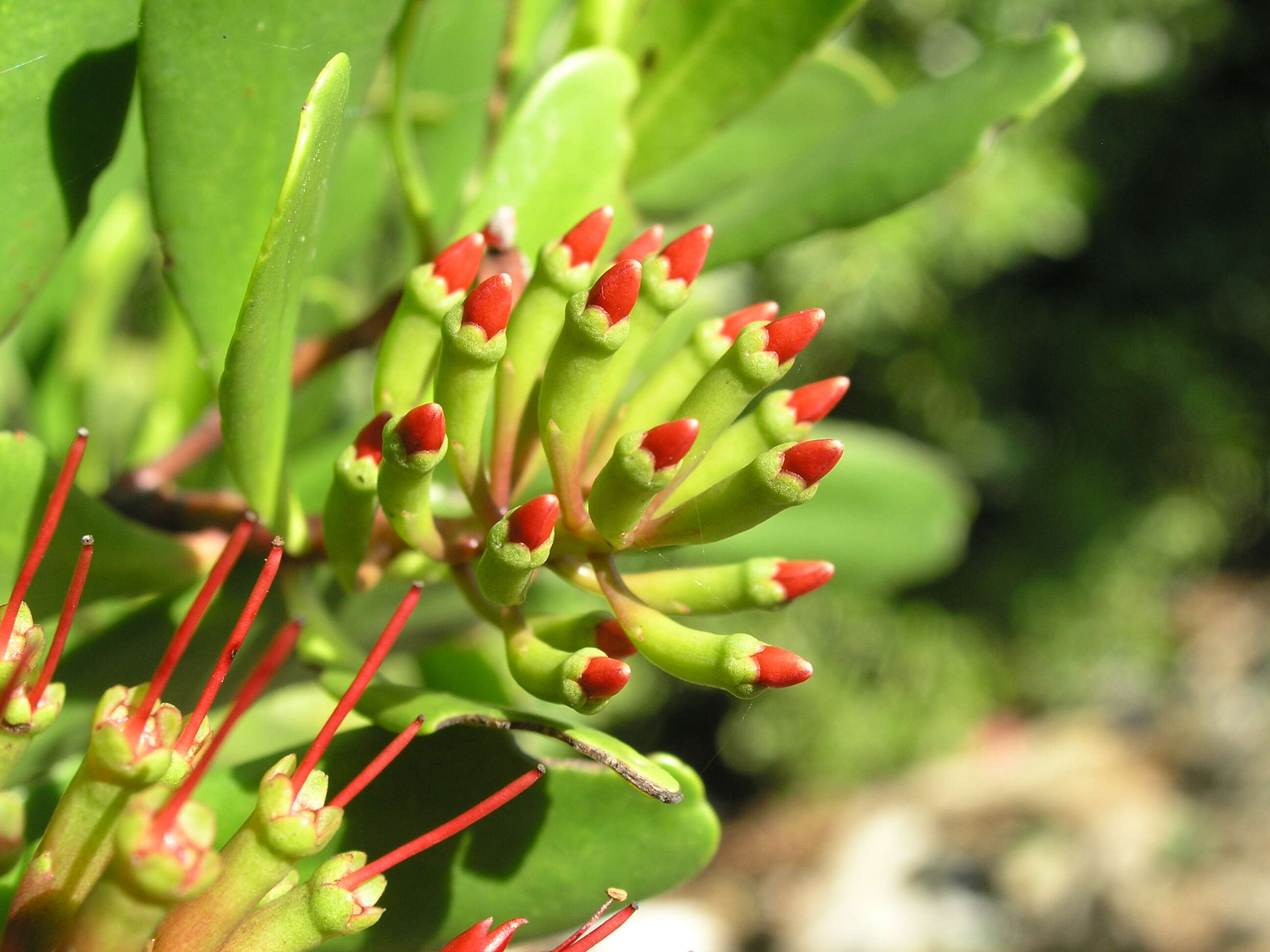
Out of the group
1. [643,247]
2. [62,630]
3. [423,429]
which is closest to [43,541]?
[62,630]

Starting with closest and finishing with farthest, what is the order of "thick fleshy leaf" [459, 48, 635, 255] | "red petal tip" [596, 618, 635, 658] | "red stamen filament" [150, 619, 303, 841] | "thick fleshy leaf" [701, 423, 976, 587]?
"red stamen filament" [150, 619, 303, 841]
"red petal tip" [596, 618, 635, 658]
"thick fleshy leaf" [459, 48, 635, 255]
"thick fleshy leaf" [701, 423, 976, 587]

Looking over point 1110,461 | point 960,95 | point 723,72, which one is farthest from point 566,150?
point 1110,461

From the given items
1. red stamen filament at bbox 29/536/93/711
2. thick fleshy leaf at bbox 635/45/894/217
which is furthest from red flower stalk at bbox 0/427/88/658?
thick fleshy leaf at bbox 635/45/894/217

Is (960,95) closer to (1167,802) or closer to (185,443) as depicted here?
(185,443)

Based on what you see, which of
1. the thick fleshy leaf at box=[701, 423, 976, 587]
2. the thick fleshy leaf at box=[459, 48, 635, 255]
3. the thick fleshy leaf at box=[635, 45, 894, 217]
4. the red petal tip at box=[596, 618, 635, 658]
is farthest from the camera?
the thick fleshy leaf at box=[701, 423, 976, 587]

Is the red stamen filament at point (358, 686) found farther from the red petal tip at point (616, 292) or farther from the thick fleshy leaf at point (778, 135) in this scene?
the thick fleshy leaf at point (778, 135)

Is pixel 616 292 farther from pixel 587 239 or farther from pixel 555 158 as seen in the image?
pixel 555 158

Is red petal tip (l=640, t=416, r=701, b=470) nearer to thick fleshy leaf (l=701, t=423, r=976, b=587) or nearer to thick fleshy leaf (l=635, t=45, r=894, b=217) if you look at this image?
thick fleshy leaf (l=635, t=45, r=894, b=217)
